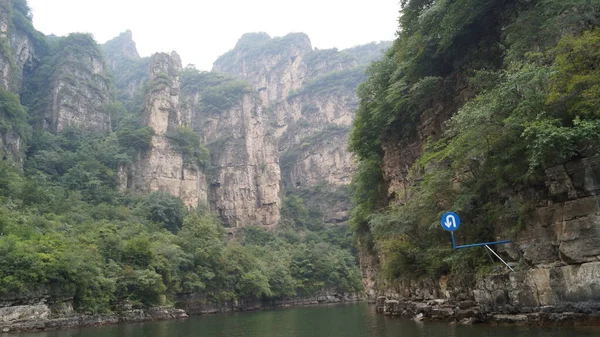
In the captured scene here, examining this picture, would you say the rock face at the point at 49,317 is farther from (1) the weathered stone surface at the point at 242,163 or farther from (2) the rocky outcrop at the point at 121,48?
(2) the rocky outcrop at the point at 121,48

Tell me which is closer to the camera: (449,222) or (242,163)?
(449,222)

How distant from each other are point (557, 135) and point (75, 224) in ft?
146

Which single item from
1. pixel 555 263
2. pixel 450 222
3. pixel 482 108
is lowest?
pixel 555 263

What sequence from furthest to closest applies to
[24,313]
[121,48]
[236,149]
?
[121,48] < [236,149] < [24,313]

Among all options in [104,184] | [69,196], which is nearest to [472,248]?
[69,196]

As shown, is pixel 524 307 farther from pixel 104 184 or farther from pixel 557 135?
pixel 104 184

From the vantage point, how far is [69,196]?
5350 centimetres

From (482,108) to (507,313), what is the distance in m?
6.33

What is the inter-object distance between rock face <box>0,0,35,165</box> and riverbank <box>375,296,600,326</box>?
170 ft

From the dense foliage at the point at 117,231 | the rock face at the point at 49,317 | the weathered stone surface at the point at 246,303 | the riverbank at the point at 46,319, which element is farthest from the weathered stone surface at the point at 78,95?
the riverbank at the point at 46,319

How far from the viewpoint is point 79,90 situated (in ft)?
243

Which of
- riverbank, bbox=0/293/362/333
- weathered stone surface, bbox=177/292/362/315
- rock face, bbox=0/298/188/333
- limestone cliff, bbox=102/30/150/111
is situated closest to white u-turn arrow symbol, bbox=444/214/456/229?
riverbank, bbox=0/293/362/333

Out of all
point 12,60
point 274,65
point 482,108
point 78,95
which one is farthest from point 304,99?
point 482,108

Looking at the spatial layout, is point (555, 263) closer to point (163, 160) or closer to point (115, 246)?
point (115, 246)
